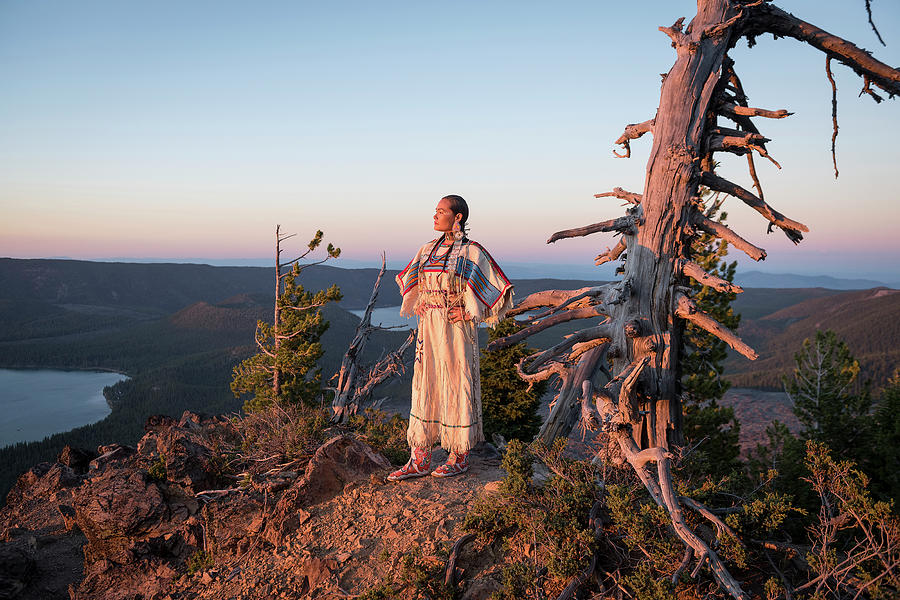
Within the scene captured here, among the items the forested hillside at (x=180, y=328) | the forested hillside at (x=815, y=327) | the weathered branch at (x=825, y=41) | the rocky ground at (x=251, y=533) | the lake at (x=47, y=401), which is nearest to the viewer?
the rocky ground at (x=251, y=533)

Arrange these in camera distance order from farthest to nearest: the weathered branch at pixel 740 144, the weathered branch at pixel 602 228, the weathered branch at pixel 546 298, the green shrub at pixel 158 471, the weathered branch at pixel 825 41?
the green shrub at pixel 158 471 → the weathered branch at pixel 546 298 → the weathered branch at pixel 602 228 → the weathered branch at pixel 825 41 → the weathered branch at pixel 740 144

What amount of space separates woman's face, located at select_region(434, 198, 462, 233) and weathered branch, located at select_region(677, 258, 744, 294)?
7.54ft

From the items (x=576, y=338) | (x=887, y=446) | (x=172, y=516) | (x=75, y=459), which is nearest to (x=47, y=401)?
(x=75, y=459)

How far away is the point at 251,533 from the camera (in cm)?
522

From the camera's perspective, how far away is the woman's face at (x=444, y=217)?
16.7 ft

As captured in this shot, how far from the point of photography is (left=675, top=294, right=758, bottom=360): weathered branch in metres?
4.13

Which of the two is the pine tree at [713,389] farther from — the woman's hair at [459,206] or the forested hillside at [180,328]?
the forested hillside at [180,328]

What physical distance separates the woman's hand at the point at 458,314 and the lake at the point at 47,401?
34.1 m

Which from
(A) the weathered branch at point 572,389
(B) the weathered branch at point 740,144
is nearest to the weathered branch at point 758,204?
(B) the weathered branch at point 740,144

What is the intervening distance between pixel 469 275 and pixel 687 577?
3041 mm

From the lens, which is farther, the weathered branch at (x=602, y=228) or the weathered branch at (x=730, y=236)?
the weathered branch at (x=602, y=228)

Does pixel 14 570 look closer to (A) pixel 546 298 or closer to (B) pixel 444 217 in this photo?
(B) pixel 444 217

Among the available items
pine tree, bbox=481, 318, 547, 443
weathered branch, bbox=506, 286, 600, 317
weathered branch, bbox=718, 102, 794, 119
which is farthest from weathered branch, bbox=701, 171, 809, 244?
pine tree, bbox=481, 318, 547, 443

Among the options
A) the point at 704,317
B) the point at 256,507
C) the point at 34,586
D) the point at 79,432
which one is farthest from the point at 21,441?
the point at 704,317
